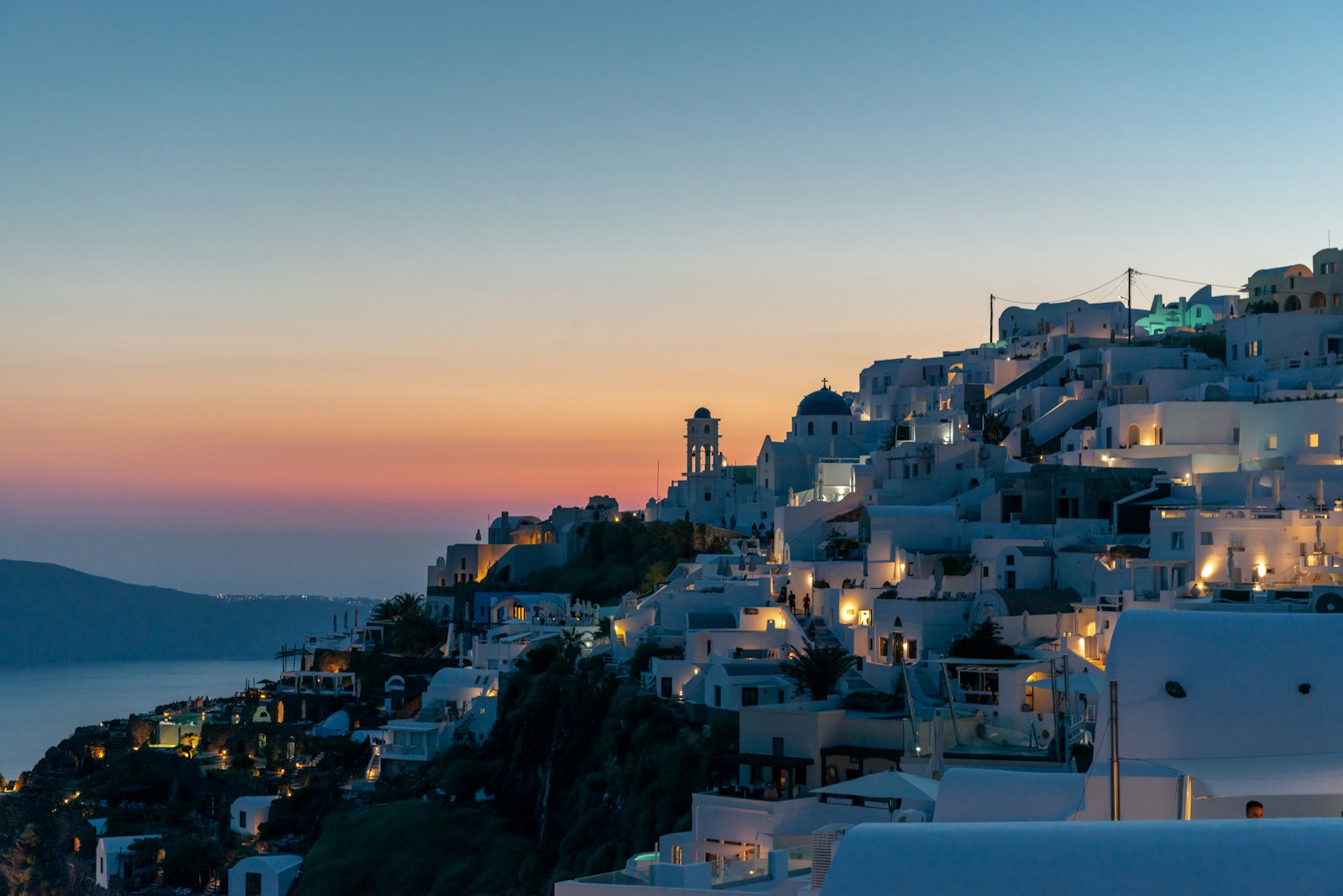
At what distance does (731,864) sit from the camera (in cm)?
2027

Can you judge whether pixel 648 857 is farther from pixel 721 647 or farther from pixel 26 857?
pixel 26 857

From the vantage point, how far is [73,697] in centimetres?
16062

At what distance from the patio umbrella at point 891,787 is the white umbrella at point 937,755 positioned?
178 centimetres

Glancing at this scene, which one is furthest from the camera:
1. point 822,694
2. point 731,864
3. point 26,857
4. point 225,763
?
point 225,763

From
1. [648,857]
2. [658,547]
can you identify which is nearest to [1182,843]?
[648,857]

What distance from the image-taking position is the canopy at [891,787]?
977 inches

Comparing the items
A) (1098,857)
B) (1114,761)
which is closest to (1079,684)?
(1114,761)

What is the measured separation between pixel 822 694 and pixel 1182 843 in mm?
25413

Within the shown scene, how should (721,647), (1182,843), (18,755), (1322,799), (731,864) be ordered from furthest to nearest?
(18,755), (721,647), (731,864), (1322,799), (1182,843)

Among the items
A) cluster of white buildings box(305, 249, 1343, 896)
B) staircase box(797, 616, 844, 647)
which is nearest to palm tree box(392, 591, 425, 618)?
cluster of white buildings box(305, 249, 1343, 896)

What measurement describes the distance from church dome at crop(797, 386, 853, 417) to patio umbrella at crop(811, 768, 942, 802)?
113 ft

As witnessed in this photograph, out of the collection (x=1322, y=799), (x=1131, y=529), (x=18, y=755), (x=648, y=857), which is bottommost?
(x=18, y=755)

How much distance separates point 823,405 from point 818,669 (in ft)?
88.7

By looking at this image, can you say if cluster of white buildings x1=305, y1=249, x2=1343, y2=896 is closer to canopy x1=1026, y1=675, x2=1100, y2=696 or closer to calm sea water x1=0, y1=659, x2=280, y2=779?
canopy x1=1026, y1=675, x2=1100, y2=696
